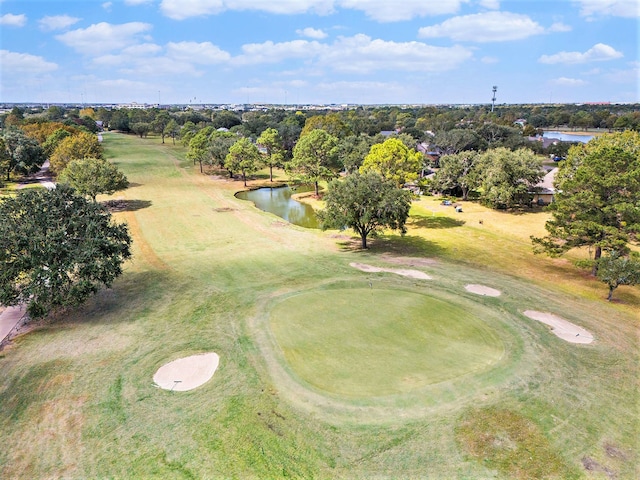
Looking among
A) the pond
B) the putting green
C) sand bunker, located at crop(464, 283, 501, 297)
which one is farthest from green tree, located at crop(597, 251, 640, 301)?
the pond

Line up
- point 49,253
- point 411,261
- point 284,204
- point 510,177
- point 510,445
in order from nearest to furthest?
point 510,445 → point 49,253 → point 411,261 → point 510,177 → point 284,204

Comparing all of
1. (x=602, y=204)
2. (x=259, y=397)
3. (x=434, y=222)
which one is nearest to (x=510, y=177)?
(x=434, y=222)

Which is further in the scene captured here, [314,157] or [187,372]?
[314,157]

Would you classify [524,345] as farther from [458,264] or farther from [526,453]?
[458,264]

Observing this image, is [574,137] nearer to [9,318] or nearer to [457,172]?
[457,172]

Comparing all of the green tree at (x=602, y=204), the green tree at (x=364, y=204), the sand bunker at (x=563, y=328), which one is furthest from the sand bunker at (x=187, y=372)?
the green tree at (x=602, y=204)

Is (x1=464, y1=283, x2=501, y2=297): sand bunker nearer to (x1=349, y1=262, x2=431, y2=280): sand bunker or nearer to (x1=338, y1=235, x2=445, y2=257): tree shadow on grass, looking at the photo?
(x1=349, y1=262, x2=431, y2=280): sand bunker

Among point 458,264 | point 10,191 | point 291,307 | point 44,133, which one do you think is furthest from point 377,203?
point 44,133
